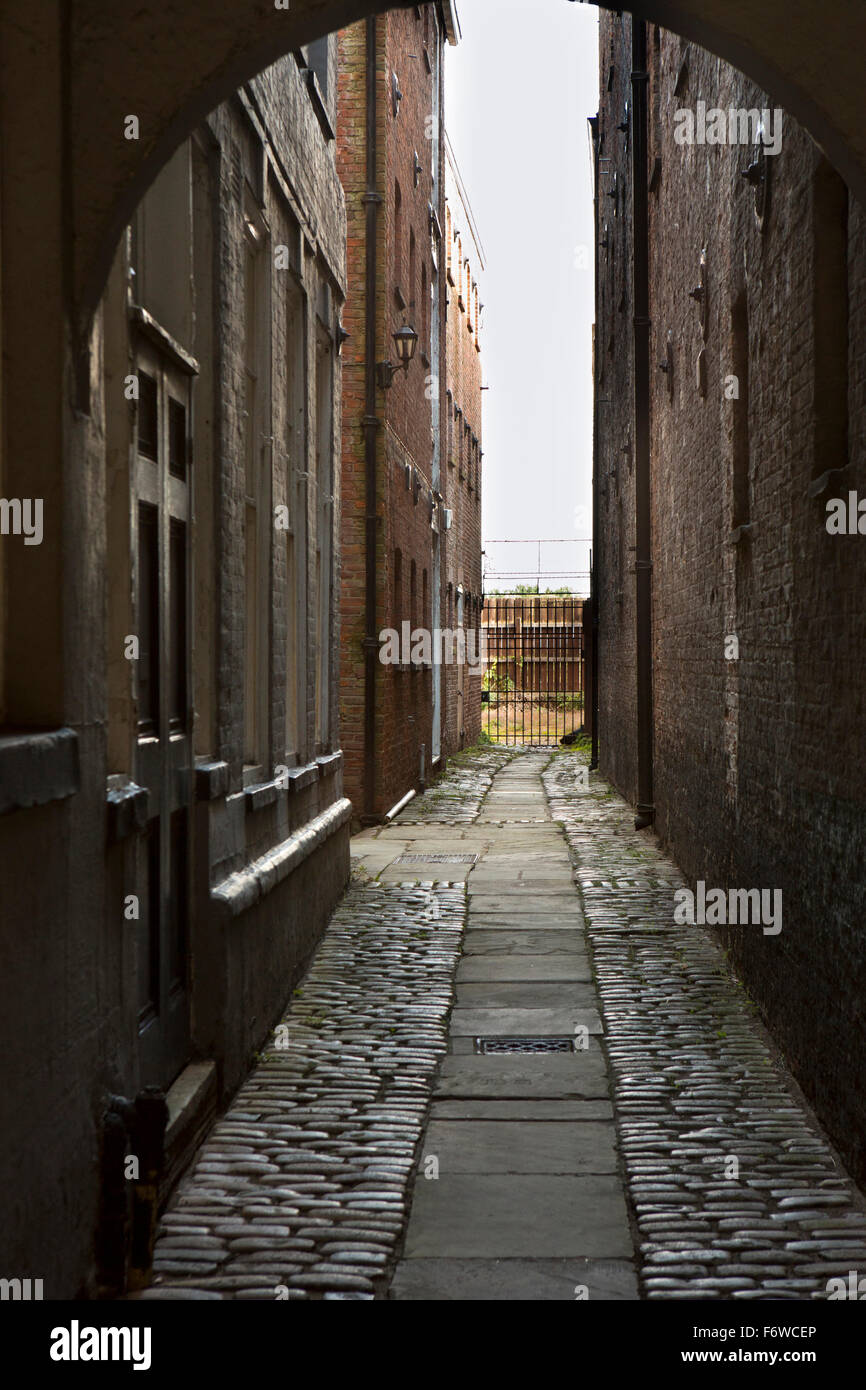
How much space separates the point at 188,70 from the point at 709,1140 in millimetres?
4064

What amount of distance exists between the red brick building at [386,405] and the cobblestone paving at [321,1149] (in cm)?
653

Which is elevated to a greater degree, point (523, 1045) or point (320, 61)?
point (320, 61)

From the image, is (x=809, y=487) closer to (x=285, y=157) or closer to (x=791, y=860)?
(x=791, y=860)

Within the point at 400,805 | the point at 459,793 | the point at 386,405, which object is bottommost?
the point at 459,793

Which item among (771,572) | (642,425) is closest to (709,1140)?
(771,572)

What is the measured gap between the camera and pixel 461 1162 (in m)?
5.62

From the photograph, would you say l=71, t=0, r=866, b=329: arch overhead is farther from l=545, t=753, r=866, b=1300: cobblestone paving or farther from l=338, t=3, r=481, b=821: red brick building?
l=338, t=3, r=481, b=821: red brick building

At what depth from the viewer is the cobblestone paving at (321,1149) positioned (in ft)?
15.0

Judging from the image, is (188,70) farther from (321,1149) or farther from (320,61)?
(320,61)

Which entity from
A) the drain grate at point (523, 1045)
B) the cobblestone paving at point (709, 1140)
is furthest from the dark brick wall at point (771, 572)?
the drain grate at point (523, 1045)

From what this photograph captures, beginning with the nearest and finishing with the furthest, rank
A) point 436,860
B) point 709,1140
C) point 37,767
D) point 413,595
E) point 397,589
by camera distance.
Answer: point 37,767, point 709,1140, point 436,860, point 397,589, point 413,595

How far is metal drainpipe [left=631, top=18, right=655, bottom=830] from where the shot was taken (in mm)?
15633

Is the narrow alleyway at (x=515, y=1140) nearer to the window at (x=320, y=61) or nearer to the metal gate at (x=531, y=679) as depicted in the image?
the window at (x=320, y=61)

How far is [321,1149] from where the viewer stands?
5.74m
